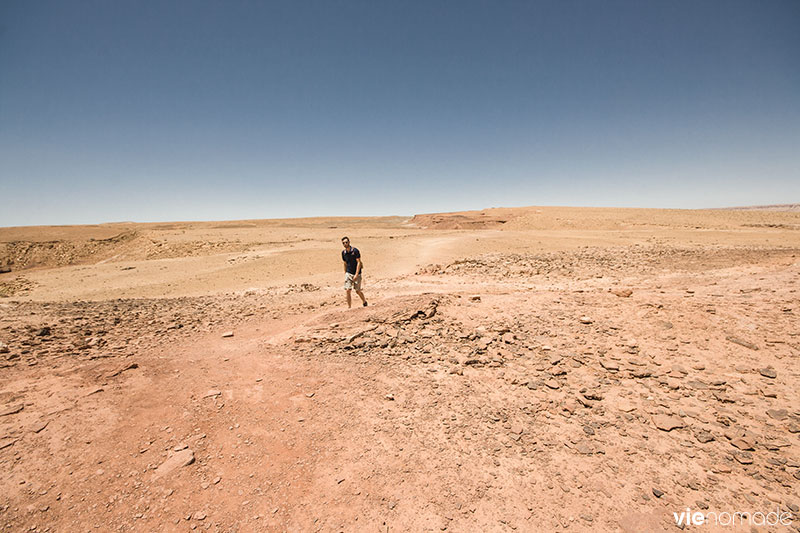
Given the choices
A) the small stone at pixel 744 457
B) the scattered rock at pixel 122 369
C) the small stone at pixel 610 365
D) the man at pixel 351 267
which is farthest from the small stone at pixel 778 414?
the scattered rock at pixel 122 369

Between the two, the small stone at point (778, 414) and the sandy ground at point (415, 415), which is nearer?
the sandy ground at point (415, 415)

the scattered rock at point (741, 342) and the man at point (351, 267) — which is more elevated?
the man at point (351, 267)

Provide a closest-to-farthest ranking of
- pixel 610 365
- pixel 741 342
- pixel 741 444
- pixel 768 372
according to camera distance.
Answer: pixel 741 444 < pixel 768 372 < pixel 610 365 < pixel 741 342

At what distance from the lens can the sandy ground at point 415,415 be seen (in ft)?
9.35

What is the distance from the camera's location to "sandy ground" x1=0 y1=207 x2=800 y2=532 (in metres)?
2.85

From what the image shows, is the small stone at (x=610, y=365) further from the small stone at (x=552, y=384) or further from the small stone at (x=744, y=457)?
the small stone at (x=744, y=457)

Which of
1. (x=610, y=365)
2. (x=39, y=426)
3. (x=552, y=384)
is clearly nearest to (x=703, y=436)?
(x=610, y=365)

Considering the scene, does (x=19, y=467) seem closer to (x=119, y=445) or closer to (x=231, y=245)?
(x=119, y=445)

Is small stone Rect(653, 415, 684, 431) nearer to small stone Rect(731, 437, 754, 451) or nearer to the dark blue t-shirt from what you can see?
small stone Rect(731, 437, 754, 451)

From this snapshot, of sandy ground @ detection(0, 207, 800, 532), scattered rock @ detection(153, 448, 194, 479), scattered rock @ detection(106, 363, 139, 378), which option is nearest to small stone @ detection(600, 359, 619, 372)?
sandy ground @ detection(0, 207, 800, 532)

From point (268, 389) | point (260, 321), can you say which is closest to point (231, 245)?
point (260, 321)

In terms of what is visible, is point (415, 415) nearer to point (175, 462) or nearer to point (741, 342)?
point (175, 462)

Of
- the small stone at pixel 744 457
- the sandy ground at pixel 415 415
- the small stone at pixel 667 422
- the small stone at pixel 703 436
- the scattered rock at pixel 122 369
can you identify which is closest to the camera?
the sandy ground at pixel 415 415

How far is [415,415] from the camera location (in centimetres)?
411
